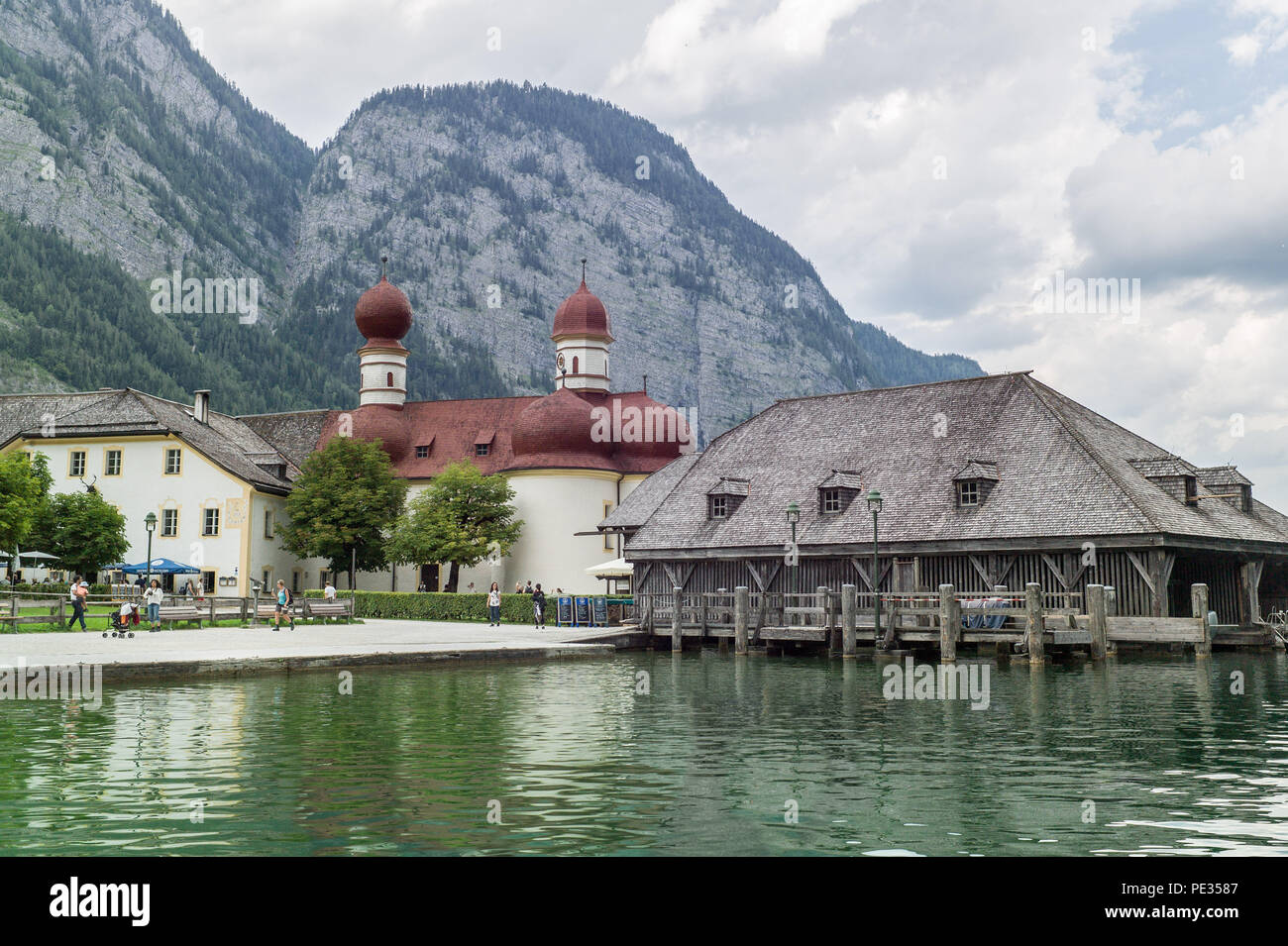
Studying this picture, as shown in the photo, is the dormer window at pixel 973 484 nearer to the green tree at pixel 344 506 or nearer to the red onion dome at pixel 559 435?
the red onion dome at pixel 559 435

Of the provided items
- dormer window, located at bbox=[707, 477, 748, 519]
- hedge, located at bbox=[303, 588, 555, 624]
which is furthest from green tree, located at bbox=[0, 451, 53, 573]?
dormer window, located at bbox=[707, 477, 748, 519]

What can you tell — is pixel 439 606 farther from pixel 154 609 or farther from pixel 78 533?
pixel 154 609

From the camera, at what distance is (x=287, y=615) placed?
45.5m

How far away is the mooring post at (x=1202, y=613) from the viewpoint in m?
31.9

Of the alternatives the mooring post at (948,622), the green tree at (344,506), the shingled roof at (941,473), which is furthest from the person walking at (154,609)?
the green tree at (344,506)

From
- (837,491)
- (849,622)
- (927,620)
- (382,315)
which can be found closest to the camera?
(849,622)

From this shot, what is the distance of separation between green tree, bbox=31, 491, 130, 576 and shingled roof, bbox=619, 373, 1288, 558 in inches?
1215

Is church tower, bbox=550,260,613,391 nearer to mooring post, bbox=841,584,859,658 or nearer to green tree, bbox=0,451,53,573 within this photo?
green tree, bbox=0,451,53,573

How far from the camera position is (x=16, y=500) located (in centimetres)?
4828

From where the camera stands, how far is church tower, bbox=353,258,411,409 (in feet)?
268

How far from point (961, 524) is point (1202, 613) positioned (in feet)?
26.6

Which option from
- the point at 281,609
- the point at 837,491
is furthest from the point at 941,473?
the point at 281,609

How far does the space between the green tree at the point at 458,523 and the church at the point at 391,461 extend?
2.51 metres

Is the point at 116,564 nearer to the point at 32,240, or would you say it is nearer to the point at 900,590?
the point at 900,590
